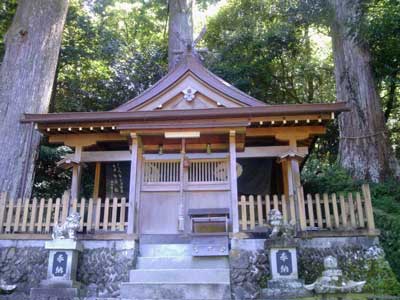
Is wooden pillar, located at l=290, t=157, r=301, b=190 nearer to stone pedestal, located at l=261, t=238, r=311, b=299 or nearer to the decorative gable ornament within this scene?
stone pedestal, located at l=261, t=238, r=311, b=299

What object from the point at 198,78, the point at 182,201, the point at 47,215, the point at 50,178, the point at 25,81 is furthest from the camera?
the point at 50,178

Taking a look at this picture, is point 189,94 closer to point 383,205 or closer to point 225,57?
point 383,205

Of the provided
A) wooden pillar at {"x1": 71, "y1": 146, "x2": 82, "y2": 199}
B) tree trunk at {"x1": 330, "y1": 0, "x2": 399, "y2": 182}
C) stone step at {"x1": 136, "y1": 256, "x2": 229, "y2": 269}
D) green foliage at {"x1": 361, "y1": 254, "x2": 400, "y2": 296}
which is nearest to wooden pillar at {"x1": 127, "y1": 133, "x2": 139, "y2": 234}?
stone step at {"x1": 136, "y1": 256, "x2": 229, "y2": 269}

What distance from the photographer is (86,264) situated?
689cm

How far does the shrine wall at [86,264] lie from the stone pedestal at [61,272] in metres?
0.31

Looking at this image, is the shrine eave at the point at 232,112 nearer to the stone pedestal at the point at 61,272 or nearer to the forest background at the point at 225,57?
the stone pedestal at the point at 61,272

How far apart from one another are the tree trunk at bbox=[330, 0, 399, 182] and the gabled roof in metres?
4.31

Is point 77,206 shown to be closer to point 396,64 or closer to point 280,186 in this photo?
point 280,186

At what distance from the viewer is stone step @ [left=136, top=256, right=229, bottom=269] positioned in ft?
22.3

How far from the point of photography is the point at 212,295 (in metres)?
6.03

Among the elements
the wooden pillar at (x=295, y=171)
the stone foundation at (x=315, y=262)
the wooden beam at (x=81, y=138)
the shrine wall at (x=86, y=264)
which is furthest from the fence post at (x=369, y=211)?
the wooden beam at (x=81, y=138)

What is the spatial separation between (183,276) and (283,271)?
5.60 ft

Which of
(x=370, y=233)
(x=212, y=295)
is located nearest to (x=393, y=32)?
(x=370, y=233)

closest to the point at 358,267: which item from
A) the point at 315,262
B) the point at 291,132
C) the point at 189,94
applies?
the point at 315,262
